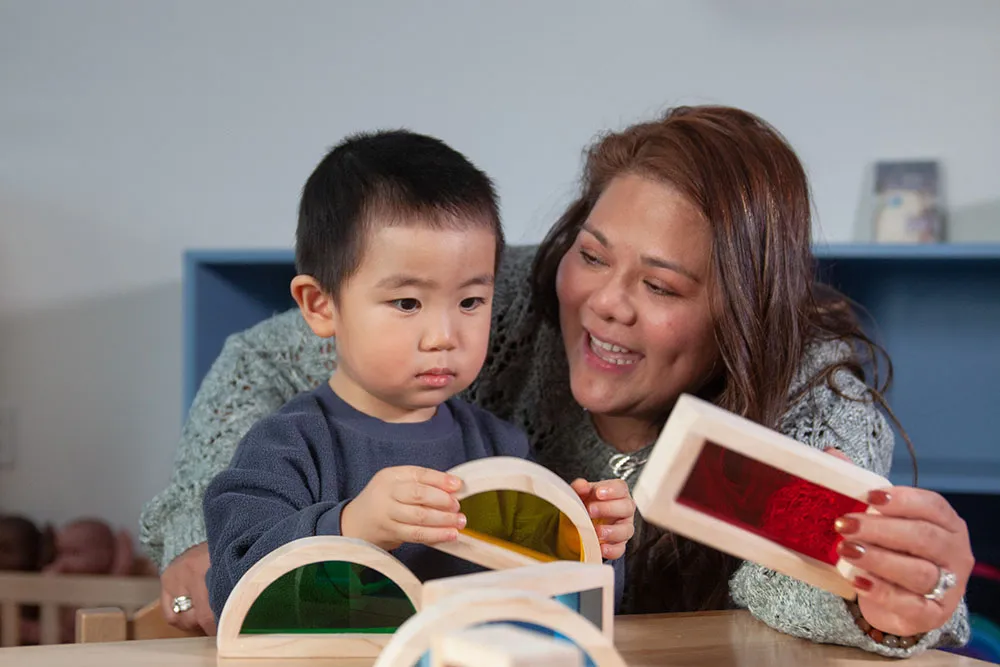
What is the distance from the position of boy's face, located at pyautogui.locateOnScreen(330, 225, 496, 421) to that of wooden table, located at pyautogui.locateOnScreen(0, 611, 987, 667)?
274 mm

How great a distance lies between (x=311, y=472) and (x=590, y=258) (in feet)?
1.63

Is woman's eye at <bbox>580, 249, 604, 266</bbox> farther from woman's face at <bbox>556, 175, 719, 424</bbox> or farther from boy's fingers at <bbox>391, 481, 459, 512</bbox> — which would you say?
boy's fingers at <bbox>391, 481, 459, 512</bbox>

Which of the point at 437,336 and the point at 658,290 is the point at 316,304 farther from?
the point at 658,290

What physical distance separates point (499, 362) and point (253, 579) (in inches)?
32.1

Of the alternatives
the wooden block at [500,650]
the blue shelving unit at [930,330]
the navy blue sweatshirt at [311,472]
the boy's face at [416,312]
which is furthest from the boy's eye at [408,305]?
the blue shelving unit at [930,330]

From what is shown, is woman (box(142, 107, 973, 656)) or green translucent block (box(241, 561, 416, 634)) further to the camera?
woman (box(142, 107, 973, 656))

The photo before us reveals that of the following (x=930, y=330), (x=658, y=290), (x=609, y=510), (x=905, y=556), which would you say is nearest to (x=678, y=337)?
(x=658, y=290)

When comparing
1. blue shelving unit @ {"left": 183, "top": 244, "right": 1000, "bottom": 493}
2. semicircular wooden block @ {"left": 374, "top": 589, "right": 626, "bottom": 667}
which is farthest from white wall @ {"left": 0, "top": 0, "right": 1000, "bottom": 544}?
semicircular wooden block @ {"left": 374, "top": 589, "right": 626, "bottom": 667}

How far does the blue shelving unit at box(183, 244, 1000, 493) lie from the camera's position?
7.50 feet

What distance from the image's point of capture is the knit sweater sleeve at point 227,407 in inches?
55.2

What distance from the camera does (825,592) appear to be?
3.03ft

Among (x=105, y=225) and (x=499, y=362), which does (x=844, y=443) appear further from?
(x=105, y=225)

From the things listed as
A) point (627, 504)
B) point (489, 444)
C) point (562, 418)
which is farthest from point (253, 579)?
point (562, 418)

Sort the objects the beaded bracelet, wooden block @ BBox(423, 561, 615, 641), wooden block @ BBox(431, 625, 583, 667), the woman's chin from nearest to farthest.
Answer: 1. wooden block @ BBox(431, 625, 583, 667)
2. wooden block @ BBox(423, 561, 615, 641)
3. the beaded bracelet
4. the woman's chin
